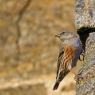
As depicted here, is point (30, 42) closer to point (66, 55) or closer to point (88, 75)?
point (66, 55)

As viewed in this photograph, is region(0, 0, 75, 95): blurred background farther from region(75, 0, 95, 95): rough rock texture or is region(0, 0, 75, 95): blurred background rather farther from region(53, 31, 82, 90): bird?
region(75, 0, 95, 95): rough rock texture

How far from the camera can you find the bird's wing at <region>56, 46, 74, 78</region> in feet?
14.2

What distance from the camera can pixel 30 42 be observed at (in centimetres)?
1001

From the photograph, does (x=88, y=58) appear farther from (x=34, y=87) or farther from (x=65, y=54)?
(x=34, y=87)

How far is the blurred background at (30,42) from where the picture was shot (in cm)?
958

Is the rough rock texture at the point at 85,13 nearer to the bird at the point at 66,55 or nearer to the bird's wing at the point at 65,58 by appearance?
the bird at the point at 66,55

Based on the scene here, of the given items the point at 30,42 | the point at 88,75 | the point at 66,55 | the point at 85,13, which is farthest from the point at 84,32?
the point at 30,42

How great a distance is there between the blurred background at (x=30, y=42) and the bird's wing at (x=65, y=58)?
4789 millimetres

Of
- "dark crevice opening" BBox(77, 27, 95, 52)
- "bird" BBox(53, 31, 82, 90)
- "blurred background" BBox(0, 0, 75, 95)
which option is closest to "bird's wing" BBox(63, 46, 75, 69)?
"bird" BBox(53, 31, 82, 90)

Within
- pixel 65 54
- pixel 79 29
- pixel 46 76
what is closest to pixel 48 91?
pixel 46 76

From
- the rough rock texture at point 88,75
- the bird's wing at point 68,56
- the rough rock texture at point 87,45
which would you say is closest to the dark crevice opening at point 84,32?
the rough rock texture at point 87,45

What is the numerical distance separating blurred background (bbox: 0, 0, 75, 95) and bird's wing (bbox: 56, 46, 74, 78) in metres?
4.79

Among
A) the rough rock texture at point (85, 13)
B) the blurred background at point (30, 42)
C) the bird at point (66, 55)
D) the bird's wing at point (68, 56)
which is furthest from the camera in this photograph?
the blurred background at point (30, 42)

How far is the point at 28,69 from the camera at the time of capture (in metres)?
9.73
